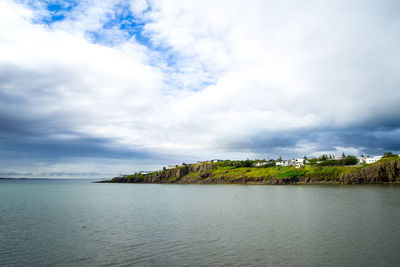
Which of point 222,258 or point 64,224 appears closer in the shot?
point 222,258

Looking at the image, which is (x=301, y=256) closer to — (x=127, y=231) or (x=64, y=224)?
(x=127, y=231)

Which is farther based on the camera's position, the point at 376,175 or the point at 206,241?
the point at 376,175

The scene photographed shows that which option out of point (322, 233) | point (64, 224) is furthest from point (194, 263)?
point (64, 224)

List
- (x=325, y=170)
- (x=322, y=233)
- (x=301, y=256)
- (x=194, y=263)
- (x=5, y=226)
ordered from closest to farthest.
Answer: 1. (x=194, y=263)
2. (x=301, y=256)
3. (x=322, y=233)
4. (x=5, y=226)
5. (x=325, y=170)

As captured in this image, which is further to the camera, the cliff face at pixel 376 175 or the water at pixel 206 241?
the cliff face at pixel 376 175

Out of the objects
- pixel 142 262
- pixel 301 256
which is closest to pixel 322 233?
pixel 301 256

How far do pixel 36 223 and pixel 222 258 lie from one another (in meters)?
35.3

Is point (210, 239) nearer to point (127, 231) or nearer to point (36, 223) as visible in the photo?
point (127, 231)

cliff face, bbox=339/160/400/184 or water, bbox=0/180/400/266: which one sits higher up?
cliff face, bbox=339/160/400/184

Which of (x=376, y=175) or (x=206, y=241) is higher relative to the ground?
(x=376, y=175)

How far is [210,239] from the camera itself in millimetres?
31516

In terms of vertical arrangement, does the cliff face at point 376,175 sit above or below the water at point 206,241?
above

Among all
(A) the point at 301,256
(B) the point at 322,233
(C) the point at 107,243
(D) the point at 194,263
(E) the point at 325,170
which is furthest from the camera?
(E) the point at 325,170

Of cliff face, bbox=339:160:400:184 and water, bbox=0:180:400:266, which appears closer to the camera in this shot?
water, bbox=0:180:400:266
